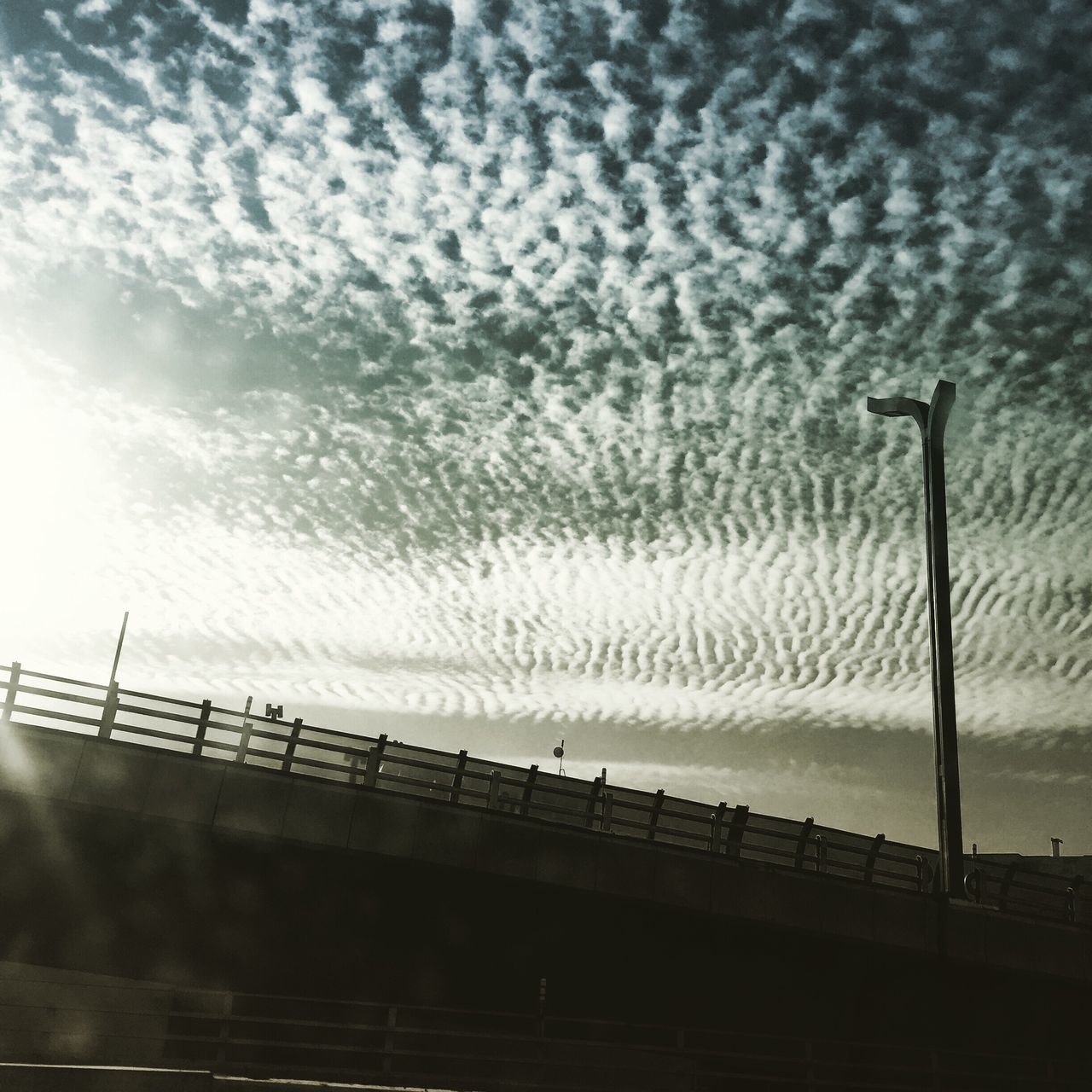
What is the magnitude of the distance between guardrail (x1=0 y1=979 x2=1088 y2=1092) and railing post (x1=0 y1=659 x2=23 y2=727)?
3.81 meters

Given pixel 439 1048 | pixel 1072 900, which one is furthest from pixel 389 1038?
pixel 1072 900

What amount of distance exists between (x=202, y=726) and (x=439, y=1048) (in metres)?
6.30

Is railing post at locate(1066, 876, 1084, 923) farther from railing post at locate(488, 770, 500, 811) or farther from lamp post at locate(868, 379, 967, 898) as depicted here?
railing post at locate(488, 770, 500, 811)

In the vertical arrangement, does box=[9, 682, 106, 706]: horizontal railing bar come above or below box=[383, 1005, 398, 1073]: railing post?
above

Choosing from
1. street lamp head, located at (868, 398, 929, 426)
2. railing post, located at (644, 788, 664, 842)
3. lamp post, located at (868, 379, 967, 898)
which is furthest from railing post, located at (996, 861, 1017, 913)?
street lamp head, located at (868, 398, 929, 426)

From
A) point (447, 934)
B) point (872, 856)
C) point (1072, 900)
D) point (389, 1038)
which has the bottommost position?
point (389, 1038)

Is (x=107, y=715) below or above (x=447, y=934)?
above

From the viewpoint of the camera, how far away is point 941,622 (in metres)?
15.4

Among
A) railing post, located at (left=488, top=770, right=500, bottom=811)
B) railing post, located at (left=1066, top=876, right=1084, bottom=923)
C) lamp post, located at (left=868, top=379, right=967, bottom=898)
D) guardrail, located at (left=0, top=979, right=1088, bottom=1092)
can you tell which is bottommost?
guardrail, located at (left=0, top=979, right=1088, bottom=1092)

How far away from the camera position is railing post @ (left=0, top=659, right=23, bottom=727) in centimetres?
1461

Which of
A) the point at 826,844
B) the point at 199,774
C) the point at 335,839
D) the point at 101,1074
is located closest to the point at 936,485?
the point at 826,844

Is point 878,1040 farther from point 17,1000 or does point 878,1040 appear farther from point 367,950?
point 17,1000

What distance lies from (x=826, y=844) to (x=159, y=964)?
1153 centimetres

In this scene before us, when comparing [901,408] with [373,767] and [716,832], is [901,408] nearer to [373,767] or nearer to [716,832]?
[716,832]
